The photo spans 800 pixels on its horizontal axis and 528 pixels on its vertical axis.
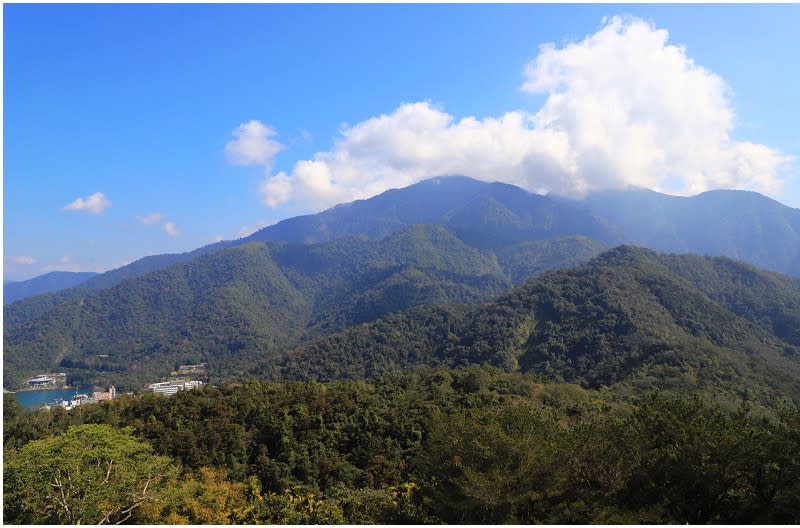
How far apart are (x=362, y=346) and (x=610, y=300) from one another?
48003mm

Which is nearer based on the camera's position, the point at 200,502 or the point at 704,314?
the point at 200,502

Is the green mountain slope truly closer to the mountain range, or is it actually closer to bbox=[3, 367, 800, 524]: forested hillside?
the mountain range

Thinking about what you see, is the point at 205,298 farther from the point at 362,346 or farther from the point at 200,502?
the point at 200,502

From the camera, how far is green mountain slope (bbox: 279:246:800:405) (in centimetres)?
6016

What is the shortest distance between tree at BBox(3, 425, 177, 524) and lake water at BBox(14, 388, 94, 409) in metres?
103

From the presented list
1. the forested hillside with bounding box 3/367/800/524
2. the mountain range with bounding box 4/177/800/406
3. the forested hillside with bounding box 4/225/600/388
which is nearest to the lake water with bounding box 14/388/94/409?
the forested hillside with bounding box 4/225/600/388

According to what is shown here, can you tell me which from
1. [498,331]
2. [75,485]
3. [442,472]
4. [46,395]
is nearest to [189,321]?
[46,395]

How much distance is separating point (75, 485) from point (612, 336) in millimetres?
76936

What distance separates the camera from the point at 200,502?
57.7 ft

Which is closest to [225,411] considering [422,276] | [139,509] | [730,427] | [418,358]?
[139,509]

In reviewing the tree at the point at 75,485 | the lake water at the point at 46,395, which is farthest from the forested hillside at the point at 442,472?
the lake water at the point at 46,395

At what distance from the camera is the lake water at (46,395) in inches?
3947

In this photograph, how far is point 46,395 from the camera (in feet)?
352

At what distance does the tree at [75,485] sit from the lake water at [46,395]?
103 m
